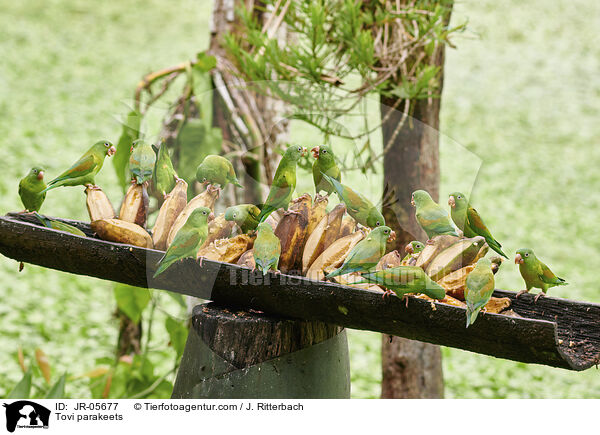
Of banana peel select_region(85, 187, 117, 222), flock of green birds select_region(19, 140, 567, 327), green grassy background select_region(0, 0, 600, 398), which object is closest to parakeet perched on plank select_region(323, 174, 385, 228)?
flock of green birds select_region(19, 140, 567, 327)

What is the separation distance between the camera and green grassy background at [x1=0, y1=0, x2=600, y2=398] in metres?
2.50

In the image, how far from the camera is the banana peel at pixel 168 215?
94 centimetres

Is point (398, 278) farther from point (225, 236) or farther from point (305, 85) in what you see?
point (305, 85)

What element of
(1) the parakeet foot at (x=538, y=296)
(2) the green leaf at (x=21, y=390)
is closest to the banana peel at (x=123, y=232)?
(1) the parakeet foot at (x=538, y=296)

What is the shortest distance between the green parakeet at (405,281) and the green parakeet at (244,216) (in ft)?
0.74

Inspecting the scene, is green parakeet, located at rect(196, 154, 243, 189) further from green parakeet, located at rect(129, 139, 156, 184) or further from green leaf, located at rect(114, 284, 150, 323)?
green leaf, located at rect(114, 284, 150, 323)

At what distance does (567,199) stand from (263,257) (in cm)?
297

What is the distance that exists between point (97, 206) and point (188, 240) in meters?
0.22

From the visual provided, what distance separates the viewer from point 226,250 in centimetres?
91

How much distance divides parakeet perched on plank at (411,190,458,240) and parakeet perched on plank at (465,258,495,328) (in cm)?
9

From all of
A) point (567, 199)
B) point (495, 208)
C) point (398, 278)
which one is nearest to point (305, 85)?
point (398, 278)

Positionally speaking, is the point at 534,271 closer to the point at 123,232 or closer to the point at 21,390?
the point at 123,232

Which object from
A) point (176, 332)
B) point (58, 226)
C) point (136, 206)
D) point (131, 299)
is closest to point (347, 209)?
point (136, 206)
